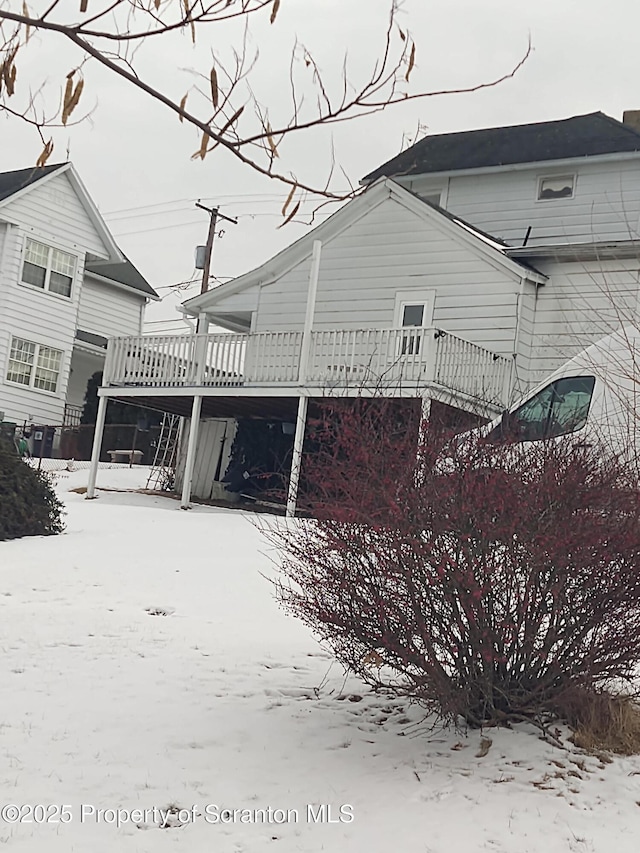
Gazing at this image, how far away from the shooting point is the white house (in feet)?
61.7

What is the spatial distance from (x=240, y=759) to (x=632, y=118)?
77.9 ft

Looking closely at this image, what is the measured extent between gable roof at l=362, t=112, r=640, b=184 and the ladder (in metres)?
7.65

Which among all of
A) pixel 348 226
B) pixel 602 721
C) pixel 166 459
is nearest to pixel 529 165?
pixel 348 226

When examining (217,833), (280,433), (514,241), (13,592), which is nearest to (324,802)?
(217,833)

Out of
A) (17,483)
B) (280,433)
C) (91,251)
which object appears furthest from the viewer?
(91,251)

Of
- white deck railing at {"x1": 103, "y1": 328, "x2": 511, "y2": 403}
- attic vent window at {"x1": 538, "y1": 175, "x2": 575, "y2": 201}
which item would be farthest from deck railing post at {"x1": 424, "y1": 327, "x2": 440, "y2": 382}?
attic vent window at {"x1": 538, "y1": 175, "x2": 575, "y2": 201}

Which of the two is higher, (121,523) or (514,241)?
(514,241)

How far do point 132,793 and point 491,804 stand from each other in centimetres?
184

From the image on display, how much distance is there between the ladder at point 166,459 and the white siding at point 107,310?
7.18 metres

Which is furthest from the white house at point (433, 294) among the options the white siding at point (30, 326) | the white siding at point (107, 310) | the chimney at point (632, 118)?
the white siding at point (107, 310)

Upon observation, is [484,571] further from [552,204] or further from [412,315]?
[552,204]

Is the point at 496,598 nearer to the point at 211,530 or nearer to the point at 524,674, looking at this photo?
the point at 524,674

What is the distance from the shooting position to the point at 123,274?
37906mm

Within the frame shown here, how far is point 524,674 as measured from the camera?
6.28 m
